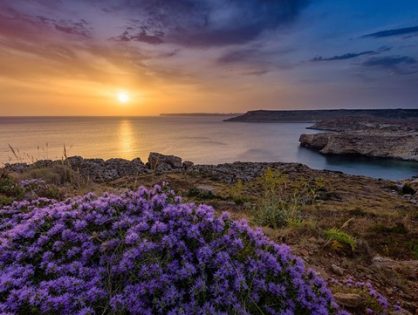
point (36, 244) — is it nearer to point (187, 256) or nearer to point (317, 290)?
point (187, 256)

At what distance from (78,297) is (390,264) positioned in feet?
16.2

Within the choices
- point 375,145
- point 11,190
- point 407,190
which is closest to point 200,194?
point 11,190

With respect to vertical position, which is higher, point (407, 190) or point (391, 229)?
point (391, 229)

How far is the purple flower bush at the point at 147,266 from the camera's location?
196cm

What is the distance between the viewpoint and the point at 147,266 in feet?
6.79

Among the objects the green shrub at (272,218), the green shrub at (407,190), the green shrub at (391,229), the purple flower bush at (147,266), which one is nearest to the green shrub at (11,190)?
the purple flower bush at (147,266)

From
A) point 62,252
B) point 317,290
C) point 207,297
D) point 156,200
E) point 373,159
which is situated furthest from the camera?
point 373,159

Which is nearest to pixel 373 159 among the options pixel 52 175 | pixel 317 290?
pixel 52 175

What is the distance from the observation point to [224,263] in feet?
7.30

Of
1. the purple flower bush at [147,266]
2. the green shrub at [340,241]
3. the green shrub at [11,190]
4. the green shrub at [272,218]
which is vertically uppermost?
the purple flower bush at [147,266]

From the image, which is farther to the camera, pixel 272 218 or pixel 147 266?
pixel 272 218

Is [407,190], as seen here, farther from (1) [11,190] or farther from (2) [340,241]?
(1) [11,190]

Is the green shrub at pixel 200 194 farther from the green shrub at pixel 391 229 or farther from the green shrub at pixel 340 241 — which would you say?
the green shrub at pixel 340 241

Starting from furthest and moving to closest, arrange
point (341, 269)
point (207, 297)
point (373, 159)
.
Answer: point (373, 159) → point (341, 269) → point (207, 297)
